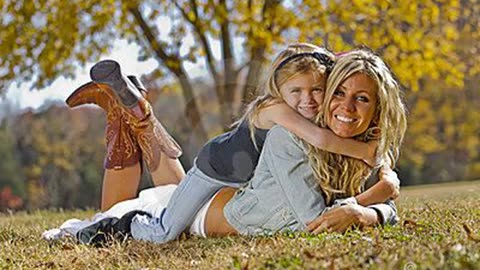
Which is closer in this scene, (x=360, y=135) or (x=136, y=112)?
(x=360, y=135)

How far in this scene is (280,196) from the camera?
326 centimetres

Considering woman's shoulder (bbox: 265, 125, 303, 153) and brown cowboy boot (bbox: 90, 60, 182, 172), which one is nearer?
woman's shoulder (bbox: 265, 125, 303, 153)

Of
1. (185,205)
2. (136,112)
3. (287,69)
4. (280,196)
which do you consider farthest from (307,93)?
(136,112)

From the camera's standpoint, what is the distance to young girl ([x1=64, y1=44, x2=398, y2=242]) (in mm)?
3283

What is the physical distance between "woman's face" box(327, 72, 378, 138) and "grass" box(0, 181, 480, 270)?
0.44m

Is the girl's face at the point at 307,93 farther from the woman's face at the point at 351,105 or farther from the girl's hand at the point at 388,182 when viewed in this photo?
the girl's hand at the point at 388,182

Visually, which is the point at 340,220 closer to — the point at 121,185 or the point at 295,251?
the point at 295,251

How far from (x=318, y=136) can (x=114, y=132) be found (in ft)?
5.04

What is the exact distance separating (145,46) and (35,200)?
896cm

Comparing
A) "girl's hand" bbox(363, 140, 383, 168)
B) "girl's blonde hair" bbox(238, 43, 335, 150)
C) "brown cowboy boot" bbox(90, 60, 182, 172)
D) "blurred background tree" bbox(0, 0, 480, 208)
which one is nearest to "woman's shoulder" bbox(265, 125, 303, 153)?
"girl's blonde hair" bbox(238, 43, 335, 150)

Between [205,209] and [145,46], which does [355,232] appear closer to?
[205,209]

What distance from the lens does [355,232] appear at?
2.97m

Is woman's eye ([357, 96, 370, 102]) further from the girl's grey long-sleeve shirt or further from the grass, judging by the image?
the grass

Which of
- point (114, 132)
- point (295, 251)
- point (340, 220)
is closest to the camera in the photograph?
point (295, 251)
